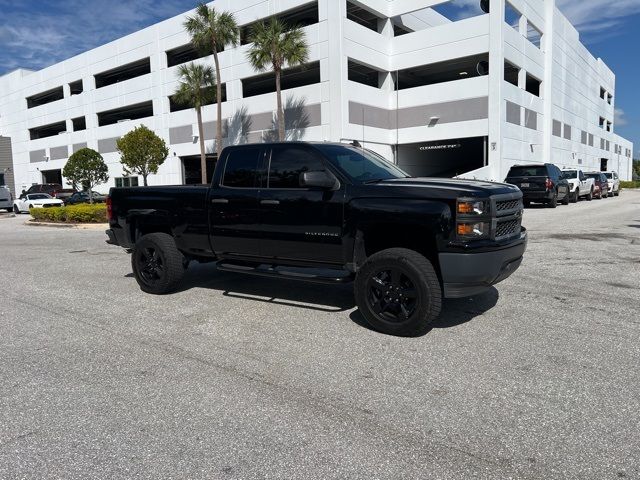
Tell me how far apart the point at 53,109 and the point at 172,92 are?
69.7 feet

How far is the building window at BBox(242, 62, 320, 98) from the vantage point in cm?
3655

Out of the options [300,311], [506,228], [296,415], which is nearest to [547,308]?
[506,228]

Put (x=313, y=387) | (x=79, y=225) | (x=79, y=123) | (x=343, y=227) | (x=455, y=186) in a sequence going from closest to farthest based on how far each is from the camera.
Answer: (x=313, y=387), (x=455, y=186), (x=343, y=227), (x=79, y=225), (x=79, y=123)

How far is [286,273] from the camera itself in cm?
566

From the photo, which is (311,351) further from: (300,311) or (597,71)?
(597,71)

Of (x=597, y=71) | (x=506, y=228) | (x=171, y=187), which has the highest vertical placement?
(x=597, y=71)

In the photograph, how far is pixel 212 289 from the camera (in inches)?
283

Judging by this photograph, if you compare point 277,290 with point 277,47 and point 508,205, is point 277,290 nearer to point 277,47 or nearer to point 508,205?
point 508,205

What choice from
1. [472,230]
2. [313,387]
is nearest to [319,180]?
[472,230]

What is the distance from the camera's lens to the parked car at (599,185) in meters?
30.5

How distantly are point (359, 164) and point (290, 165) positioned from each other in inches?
31.9

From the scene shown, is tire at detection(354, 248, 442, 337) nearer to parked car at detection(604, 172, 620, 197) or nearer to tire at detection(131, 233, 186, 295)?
tire at detection(131, 233, 186, 295)

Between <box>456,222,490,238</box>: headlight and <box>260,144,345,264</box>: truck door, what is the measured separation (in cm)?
127

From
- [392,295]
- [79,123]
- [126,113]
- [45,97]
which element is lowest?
[392,295]
